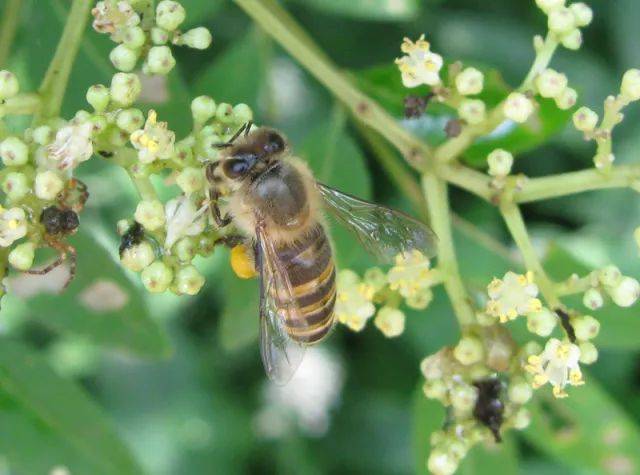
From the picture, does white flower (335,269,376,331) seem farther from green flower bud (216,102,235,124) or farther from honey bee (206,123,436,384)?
green flower bud (216,102,235,124)

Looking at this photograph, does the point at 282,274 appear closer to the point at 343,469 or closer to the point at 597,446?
the point at 597,446

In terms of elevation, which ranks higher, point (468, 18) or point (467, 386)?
point (467, 386)

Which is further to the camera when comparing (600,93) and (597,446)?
(600,93)

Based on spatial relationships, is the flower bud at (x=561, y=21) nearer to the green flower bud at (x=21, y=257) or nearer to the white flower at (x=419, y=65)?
the white flower at (x=419, y=65)

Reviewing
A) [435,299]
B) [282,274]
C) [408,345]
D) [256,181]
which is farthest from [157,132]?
[408,345]

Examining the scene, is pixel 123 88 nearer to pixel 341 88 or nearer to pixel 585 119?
pixel 341 88
